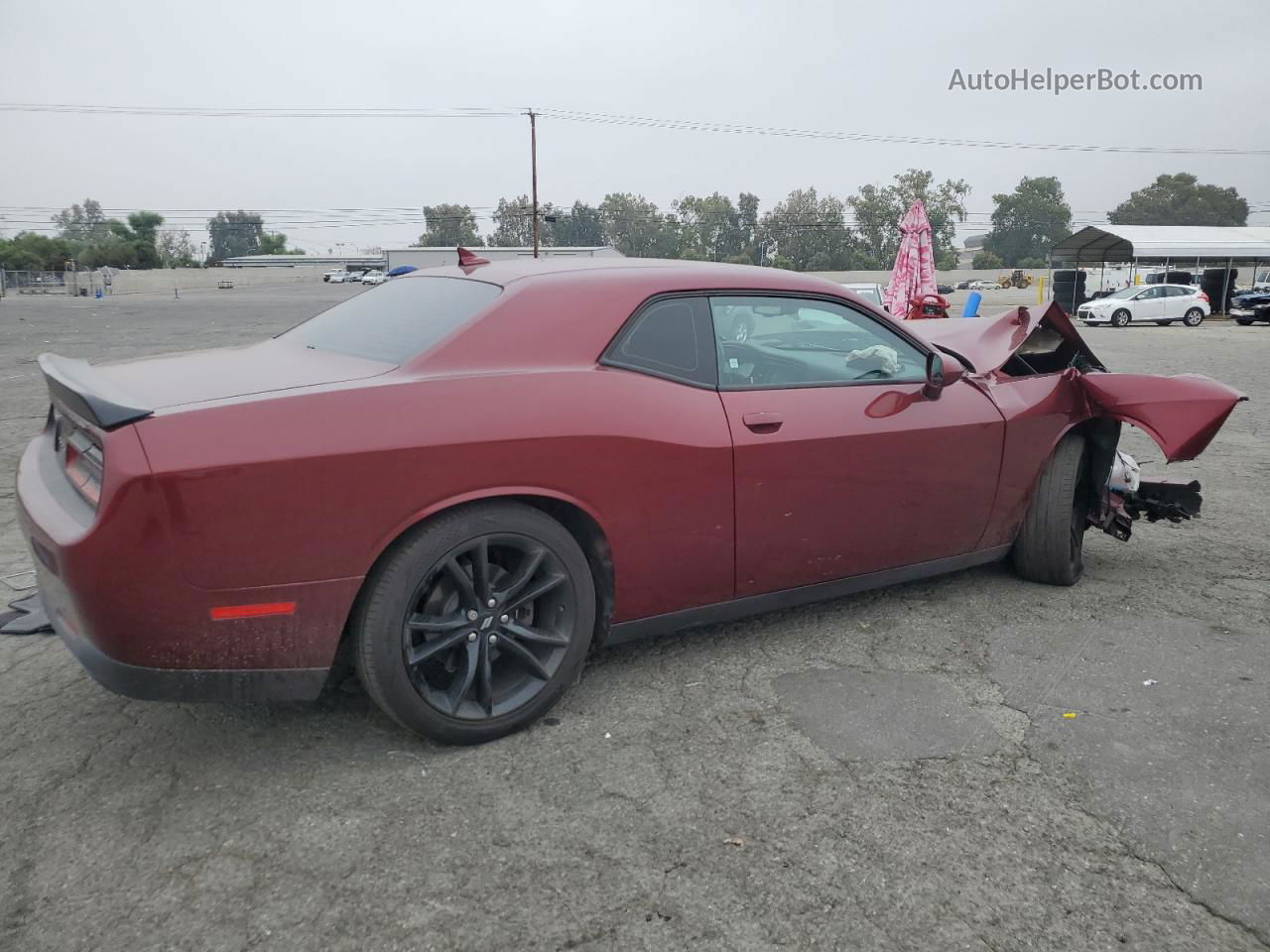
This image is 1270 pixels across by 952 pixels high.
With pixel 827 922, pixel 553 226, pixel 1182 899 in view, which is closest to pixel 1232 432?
pixel 1182 899

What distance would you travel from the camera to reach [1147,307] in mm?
30422

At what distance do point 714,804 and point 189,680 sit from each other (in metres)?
1.43

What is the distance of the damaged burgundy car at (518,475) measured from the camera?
239 cm

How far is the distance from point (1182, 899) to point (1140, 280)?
45.3 meters

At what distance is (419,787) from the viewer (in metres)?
2.61

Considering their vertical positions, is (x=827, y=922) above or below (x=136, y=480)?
below

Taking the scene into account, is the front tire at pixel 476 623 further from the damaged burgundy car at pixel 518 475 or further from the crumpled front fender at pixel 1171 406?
the crumpled front fender at pixel 1171 406

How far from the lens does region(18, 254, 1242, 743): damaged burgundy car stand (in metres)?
2.39

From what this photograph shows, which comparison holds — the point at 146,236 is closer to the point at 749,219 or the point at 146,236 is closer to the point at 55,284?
→ the point at 55,284

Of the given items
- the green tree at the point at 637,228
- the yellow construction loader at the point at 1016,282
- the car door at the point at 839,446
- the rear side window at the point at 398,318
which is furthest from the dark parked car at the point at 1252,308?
the green tree at the point at 637,228

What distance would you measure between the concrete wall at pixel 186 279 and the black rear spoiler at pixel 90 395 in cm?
6743

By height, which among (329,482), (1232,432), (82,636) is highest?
(329,482)

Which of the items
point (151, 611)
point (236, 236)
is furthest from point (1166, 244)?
point (236, 236)

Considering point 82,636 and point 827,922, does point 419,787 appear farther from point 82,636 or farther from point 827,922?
point 827,922
